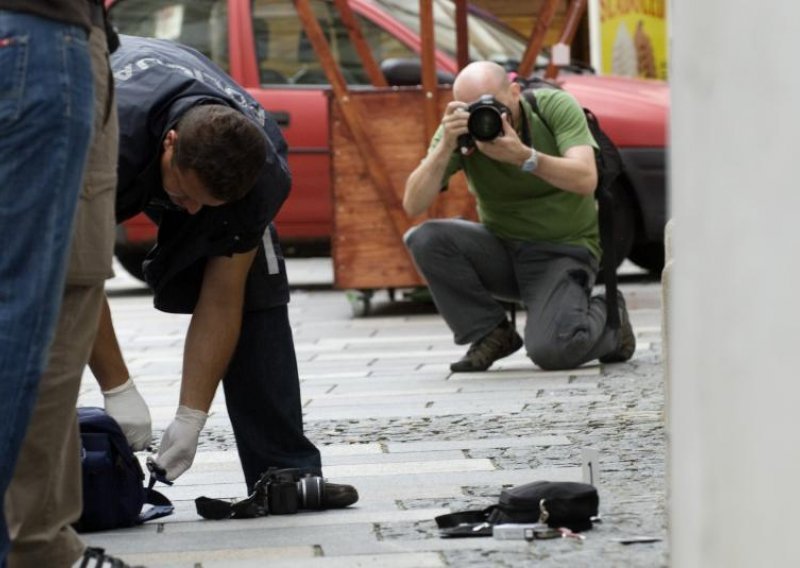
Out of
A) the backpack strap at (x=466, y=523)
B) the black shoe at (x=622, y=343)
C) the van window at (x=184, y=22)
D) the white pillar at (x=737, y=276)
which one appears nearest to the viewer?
the white pillar at (x=737, y=276)

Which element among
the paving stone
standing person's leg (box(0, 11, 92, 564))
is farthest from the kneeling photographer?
standing person's leg (box(0, 11, 92, 564))

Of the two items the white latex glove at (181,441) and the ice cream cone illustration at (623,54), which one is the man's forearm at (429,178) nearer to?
the white latex glove at (181,441)

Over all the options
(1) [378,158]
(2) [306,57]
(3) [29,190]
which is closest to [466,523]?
(3) [29,190]

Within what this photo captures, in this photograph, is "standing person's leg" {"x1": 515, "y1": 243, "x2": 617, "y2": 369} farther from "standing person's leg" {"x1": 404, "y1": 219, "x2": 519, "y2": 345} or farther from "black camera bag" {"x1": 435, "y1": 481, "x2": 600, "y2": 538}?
"black camera bag" {"x1": 435, "y1": 481, "x2": 600, "y2": 538}

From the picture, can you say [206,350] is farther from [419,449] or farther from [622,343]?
[622,343]

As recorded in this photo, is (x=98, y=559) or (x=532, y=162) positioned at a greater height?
(x=98, y=559)

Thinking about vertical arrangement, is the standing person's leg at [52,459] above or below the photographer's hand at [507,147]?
above

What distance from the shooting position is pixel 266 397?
15.9 feet

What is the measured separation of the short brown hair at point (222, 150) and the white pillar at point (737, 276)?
1.40 metres

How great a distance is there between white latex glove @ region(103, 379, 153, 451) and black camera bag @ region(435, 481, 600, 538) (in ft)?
2.99

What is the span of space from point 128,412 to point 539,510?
1160 mm

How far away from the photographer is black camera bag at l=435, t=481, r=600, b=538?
4.28 meters

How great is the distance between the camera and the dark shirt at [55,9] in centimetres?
343

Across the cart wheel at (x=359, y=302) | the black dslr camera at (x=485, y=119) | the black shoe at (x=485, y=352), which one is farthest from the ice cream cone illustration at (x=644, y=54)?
the black dslr camera at (x=485, y=119)
